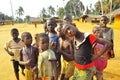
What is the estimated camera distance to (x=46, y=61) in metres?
4.89

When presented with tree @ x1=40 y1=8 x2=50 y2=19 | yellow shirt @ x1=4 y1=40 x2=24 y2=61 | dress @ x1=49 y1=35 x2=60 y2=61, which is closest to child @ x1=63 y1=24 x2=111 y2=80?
dress @ x1=49 y1=35 x2=60 y2=61

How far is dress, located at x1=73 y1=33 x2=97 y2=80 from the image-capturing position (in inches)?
171

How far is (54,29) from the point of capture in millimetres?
5898

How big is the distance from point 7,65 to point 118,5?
126 ft

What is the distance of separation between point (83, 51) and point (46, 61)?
0.82 metres

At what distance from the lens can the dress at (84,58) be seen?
4.35 metres

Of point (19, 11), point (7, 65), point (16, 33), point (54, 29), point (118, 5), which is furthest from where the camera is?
point (19, 11)

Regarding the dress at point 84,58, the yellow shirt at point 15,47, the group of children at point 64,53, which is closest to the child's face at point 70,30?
the group of children at point 64,53

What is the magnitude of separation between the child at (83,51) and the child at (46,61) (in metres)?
0.58

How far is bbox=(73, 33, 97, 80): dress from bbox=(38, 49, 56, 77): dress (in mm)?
586

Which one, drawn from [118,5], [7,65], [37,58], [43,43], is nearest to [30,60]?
[37,58]

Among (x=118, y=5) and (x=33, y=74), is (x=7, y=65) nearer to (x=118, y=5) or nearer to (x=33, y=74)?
(x=33, y=74)

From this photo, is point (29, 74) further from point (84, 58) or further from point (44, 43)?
point (84, 58)

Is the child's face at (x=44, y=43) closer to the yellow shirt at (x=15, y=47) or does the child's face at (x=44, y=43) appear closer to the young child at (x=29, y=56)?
the young child at (x=29, y=56)
